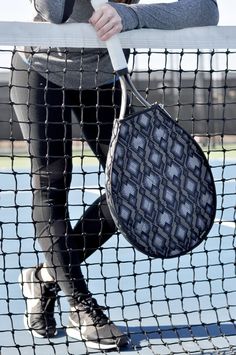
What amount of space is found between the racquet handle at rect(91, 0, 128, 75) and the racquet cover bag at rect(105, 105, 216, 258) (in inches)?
4.4

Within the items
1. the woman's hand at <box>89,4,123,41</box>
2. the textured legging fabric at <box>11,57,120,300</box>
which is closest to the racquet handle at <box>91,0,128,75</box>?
the woman's hand at <box>89,4,123,41</box>

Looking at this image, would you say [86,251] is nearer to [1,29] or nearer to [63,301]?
[63,301]

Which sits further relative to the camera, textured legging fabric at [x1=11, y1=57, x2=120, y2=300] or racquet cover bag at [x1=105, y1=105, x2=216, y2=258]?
textured legging fabric at [x1=11, y1=57, x2=120, y2=300]

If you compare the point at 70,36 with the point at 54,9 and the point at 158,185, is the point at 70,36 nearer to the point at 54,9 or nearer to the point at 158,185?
the point at 54,9

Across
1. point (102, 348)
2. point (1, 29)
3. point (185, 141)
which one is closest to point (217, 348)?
point (102, 348)

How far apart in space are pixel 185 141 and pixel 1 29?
0.52 metres

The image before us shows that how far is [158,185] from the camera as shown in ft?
7.24

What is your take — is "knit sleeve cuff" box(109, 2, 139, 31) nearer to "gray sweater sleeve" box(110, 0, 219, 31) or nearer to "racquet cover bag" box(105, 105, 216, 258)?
"gray sweater sleeve" box(110, 0, 219, 31)

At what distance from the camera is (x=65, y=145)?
8.28 feet

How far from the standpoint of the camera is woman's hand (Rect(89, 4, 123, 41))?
2.21 m

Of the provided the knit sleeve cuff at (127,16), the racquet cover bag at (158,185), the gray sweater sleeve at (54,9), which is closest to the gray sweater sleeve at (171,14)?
the knit sleeve cuff at (127,16)

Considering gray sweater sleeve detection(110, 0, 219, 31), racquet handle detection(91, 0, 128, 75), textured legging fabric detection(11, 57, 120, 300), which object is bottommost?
textured legging fabric detection(11, 57, 120, 300)

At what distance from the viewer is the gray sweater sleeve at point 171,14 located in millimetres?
2309

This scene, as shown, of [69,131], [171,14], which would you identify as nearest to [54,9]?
[171,14]
